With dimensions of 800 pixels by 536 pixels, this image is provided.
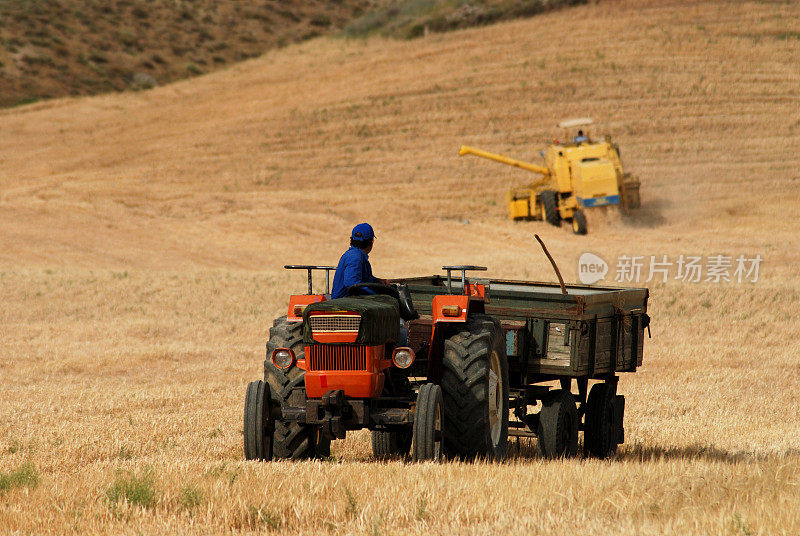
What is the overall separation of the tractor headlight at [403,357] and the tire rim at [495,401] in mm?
874

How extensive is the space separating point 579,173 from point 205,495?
1154 inches

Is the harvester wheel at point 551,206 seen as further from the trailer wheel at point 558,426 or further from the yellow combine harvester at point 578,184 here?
the trailer wheel at point 558,426

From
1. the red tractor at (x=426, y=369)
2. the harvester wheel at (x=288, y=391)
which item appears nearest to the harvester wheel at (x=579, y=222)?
the red tractor at (x=426, y=369)

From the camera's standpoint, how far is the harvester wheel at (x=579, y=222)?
35250 millimetres

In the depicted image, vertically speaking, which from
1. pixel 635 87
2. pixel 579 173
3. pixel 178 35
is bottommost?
pixel 579 173

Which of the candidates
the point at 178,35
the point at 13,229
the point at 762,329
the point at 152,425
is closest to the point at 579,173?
the point at 762,329

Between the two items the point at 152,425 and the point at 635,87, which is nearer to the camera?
the point at 152,425

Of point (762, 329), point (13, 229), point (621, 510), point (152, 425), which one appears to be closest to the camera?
point (621, 510)

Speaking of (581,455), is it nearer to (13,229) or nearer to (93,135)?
(13,229)

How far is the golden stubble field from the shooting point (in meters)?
6.44

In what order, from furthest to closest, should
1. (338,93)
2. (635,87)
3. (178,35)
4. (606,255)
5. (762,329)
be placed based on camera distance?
(178,35)
(338,93)
(635,87)
(606,255)
(762,329)

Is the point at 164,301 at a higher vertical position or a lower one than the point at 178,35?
lower

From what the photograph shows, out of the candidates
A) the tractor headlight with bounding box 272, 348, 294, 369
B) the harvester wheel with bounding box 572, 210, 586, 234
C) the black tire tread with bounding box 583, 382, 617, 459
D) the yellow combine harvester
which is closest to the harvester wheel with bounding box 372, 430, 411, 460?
the black tire tread with bounding box 583, 382, 617, 459

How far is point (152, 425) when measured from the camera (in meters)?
10.9
